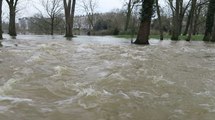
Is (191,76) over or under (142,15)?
under

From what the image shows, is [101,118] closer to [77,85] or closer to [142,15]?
[77,85]

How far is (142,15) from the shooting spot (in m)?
20.2

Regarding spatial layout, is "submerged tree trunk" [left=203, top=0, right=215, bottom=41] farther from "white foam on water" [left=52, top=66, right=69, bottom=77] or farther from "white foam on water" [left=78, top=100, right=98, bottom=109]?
"white foam on water" [left=78, top=100, right=98, bottom=109]

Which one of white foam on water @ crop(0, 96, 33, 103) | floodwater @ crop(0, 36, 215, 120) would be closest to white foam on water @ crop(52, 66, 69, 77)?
floodwater @ crop(0, 36, 215, 120)

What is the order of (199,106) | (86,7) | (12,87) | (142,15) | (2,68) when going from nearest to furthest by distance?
(199,106)
(12,87)
(2,68)
(142,15)
(86,7)

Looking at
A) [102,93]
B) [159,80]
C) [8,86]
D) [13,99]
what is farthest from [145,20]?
[13,99]

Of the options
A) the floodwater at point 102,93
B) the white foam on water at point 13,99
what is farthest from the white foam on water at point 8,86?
the white foam on water at point 13,99

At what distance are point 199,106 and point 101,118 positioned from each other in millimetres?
1684

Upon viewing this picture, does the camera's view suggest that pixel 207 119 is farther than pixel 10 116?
Yes

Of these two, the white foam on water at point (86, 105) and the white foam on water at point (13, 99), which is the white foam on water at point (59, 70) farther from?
the white foam on water at point (86, 105)

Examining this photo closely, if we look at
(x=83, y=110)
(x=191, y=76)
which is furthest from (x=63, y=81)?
(x=191, y=76)

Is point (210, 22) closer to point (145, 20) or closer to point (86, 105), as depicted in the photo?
point (145, 20)

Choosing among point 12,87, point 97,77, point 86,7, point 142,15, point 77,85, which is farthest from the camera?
point 86,7

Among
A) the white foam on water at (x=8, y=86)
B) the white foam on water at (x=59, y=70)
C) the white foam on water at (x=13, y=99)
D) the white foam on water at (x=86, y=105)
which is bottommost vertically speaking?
the white foam on water at (x=86, y=105)
